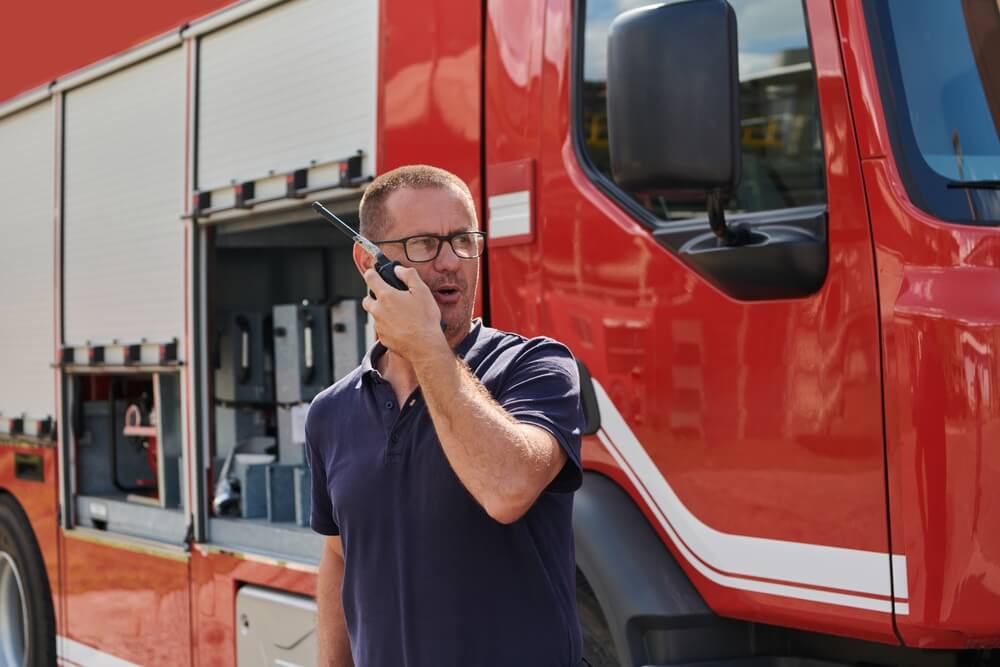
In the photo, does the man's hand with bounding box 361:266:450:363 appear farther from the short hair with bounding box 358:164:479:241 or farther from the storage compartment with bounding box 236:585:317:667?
the storage compartment with bounding box 236:585:317:667

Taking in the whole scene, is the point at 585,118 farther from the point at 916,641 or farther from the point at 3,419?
the point at 3,419

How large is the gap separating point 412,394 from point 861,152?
116 centimetres

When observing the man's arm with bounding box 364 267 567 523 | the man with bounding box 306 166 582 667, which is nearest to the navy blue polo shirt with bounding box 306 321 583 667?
the man with bounding box 306 166 582 667

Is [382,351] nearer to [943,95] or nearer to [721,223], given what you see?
[721,223]

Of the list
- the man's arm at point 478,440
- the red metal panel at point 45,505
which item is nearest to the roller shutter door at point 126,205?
the red metal panel at point 45,505

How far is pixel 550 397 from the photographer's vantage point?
2.02 metres

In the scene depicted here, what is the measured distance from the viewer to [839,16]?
9.11 ft

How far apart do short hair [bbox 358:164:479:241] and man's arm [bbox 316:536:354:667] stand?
0.61 m

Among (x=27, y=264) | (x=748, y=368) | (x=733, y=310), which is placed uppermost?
(x=27, y=264)

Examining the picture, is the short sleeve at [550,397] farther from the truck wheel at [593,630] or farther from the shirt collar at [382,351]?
the truck wheel at [593,630]

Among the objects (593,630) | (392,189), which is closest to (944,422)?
(593,630)

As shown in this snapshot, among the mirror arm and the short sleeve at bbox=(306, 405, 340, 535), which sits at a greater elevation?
the mirror arm

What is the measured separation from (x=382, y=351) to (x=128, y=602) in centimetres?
337

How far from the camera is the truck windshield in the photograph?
104 inches
